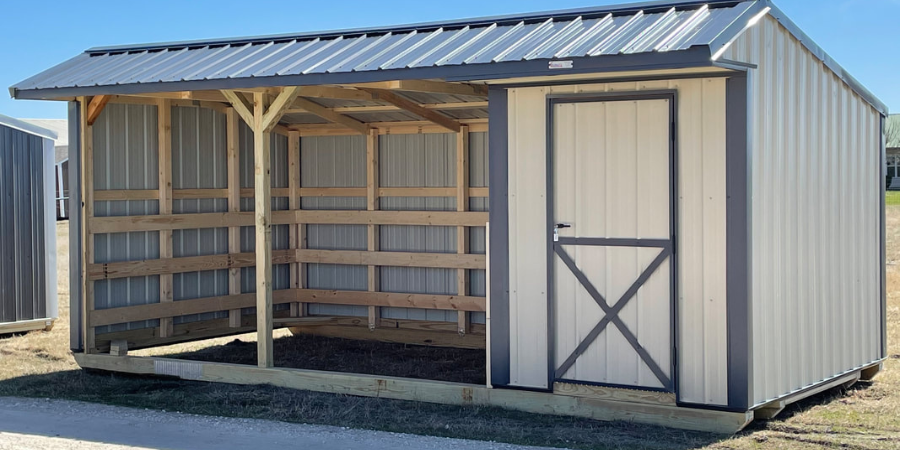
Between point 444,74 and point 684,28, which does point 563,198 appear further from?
point 684,28

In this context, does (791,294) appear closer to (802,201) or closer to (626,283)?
(802,201)

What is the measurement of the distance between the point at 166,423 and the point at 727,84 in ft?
15.8

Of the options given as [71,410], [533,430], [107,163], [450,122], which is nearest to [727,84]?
[533,430]

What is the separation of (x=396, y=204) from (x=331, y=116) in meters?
1.44

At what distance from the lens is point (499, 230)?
27.7 ft

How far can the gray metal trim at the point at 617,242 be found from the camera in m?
7.80

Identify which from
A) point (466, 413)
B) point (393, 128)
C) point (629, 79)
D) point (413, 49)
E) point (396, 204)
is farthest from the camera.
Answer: point (396, 204)

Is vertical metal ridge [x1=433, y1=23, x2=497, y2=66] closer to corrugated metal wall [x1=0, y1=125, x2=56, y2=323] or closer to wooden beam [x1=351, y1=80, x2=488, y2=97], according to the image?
wooden beam [x1=351, y1=80, x2=488, y2=97]

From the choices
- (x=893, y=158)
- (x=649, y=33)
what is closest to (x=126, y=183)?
(x=649, y=33)

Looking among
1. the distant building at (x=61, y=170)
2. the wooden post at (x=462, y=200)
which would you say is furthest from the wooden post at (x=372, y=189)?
the distant building at (x=61, y=170)

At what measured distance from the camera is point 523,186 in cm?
830

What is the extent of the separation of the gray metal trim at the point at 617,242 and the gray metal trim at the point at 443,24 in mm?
1928

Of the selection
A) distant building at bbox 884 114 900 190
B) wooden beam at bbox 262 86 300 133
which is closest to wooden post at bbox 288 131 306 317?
wooden beam at bbox 262 86 300 133

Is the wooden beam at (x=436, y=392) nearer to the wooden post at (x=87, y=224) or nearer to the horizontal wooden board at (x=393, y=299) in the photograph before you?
the wooden post at (x=87, y=224)
